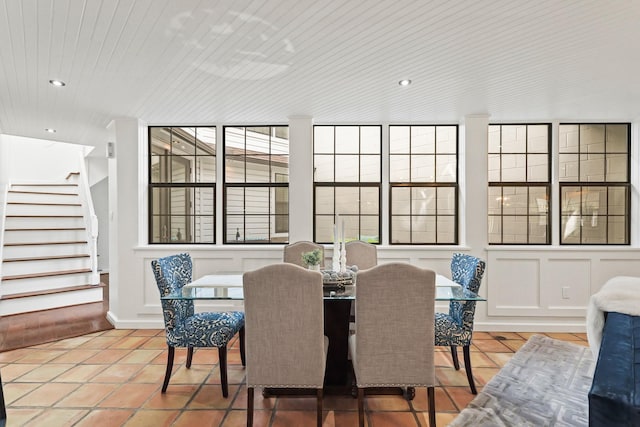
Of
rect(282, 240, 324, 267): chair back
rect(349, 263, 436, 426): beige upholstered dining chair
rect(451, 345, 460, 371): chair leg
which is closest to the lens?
rect(349, 263, 436, 426): beige upholstered dining chair

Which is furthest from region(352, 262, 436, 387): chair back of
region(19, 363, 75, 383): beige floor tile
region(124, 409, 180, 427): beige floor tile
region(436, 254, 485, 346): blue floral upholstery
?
region(19, 363, 75, 383): beige floor tile

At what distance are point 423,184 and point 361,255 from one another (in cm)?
139

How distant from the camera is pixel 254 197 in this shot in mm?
4199

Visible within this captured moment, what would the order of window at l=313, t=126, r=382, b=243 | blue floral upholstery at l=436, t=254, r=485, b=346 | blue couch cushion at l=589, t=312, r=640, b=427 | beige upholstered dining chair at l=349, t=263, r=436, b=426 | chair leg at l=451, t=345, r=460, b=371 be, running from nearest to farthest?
blue couch cushion at l=589, t=312, r=640, b=427, beige upholstered dining chair at l=349, t=263, r=436, b=426, blue floral upholstery at l=436, t=254, r=485, b=346, chair leg at l=451, t=345, r=460, b=371, window at l=313, t=126, r=382, b=243

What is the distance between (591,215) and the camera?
401 cm

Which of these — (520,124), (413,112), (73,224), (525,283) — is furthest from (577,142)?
(73,224)

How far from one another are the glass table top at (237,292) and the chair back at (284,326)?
0.27 metres

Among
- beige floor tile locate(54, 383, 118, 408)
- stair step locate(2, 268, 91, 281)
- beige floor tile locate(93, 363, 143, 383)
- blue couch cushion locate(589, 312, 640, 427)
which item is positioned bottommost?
beige floor tile locate(93, 363, 143, 383)

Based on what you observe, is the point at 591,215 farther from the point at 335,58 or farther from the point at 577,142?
the point at 335,58

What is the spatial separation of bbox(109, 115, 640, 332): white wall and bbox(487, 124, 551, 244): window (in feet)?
0.58

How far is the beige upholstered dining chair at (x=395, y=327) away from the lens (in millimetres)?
1853

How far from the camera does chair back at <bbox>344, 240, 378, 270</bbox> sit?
332cm

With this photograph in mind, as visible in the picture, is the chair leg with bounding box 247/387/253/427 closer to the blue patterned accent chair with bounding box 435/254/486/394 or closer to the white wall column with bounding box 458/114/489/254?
the blue patterned accent chair with bounding box 435/254/486/394

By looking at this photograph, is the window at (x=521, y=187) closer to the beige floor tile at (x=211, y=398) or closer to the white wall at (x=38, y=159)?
the beige floor tile at (x=211, y=398)
